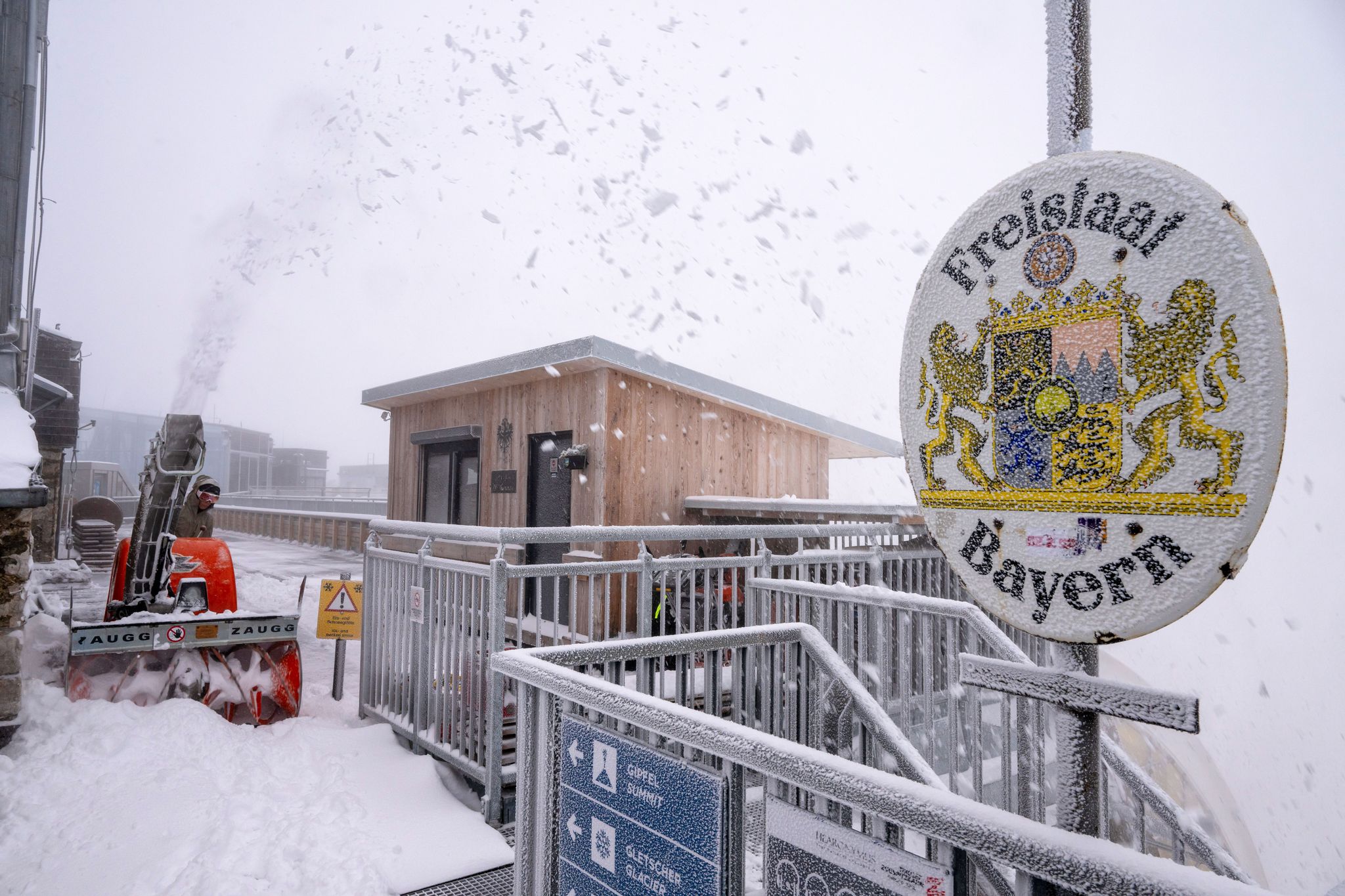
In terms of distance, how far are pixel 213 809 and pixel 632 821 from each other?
3554mm

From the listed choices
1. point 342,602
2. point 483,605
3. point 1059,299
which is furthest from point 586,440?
point 1059,299

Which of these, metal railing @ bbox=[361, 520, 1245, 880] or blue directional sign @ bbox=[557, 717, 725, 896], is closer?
blue directional sign @ bbox=[557, 717, 725, 896]

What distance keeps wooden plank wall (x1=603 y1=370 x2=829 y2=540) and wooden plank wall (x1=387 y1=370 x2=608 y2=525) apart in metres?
0.23

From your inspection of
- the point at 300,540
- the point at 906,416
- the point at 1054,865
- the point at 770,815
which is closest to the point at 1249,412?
the point at 906,416

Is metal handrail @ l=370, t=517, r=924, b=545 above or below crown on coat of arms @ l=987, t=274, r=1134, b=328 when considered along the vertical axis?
below

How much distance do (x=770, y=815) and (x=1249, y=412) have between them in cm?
118

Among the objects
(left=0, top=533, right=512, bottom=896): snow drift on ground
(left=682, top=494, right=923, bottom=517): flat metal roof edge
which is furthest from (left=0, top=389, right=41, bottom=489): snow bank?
(left=682, top=494, right=923, bottom=517): flat metal roof edge

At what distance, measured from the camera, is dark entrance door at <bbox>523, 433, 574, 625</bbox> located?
9148mm

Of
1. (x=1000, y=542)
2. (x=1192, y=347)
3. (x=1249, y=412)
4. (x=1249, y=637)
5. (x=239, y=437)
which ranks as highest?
(x=239, y=437)

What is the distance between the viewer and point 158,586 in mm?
7027

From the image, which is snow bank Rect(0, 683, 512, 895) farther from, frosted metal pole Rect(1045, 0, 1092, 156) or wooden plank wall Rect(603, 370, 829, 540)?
wooden plank wall Rect(603, 370, 829, 540)

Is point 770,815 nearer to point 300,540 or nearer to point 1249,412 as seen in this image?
point 1249,412

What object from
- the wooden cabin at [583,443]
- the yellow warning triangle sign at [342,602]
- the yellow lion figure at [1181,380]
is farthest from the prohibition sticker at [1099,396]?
the wooden cabin at [583,443]

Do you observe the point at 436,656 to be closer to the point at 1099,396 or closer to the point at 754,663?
the point at 754,663
